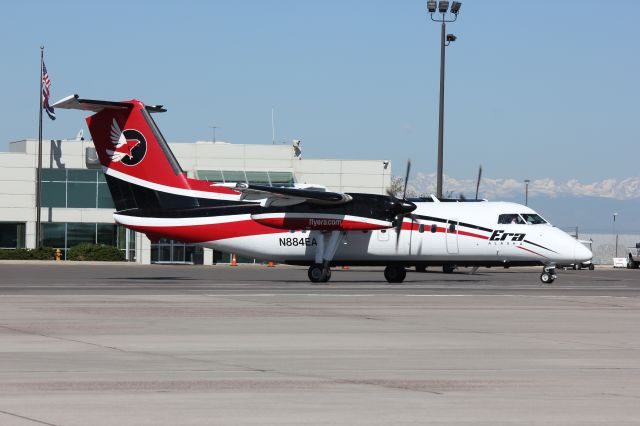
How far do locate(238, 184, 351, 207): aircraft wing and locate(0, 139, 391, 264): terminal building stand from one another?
39347mm

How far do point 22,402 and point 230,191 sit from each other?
29802 millimetres

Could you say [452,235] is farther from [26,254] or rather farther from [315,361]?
[26,254]

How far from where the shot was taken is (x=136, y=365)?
1482cm

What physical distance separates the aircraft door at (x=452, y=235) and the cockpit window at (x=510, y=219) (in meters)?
1.66

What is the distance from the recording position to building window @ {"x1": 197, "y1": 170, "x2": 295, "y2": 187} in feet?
264

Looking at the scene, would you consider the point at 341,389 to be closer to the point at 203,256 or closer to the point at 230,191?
the point at 230,191

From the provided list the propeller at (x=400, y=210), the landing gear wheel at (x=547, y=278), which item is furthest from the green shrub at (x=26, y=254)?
the landing gear wheel at (x=547, y=278)

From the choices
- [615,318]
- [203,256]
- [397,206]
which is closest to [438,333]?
[615,318]

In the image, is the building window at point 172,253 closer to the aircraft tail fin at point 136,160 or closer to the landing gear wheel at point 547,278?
the aircraft tail fin at point 136,160

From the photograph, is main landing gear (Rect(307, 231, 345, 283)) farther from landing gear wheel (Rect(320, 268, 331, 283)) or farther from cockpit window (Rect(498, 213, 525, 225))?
cockpit window (Rect(498, 213, 525, 225))

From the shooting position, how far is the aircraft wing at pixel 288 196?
38750 mm

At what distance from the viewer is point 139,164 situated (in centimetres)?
4122

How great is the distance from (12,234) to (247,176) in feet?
59.9

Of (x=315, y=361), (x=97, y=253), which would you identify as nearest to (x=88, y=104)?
(x=315, y=361)
